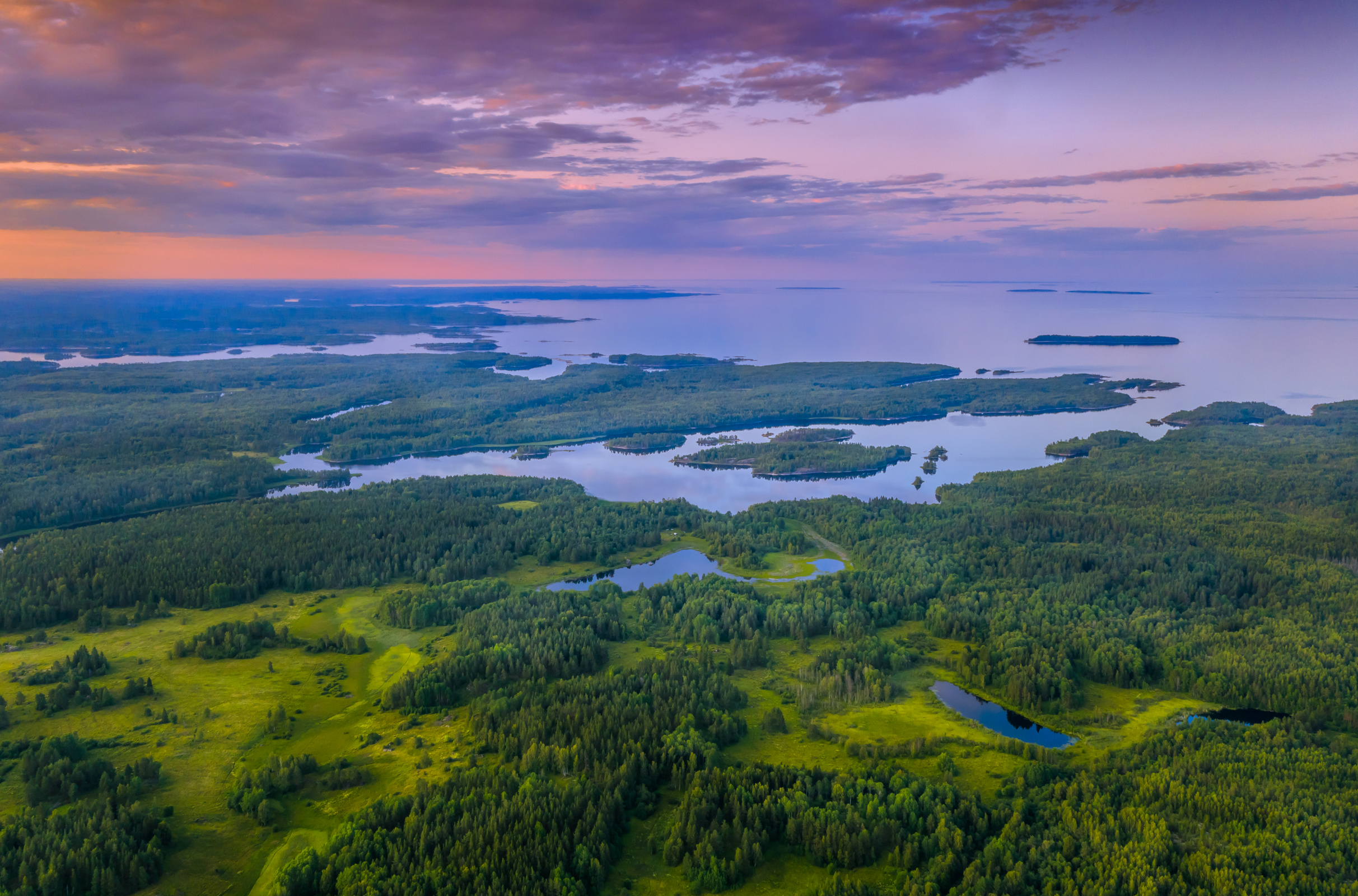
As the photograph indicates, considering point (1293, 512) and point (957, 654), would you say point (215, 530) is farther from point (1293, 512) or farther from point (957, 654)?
point (1293, 512)

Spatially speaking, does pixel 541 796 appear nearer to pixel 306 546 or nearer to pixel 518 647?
pixel 518 647

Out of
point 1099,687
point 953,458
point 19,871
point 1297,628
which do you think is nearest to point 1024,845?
point 1099,687

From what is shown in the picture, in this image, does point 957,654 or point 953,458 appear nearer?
point 957,654

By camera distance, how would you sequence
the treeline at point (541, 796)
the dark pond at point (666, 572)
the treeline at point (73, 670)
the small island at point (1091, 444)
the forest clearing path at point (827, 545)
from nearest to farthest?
the treeline at point (541, 796)
the treeline at point (73, 670)
the dark pond at point (666, 572)
the forest clearing path at point (827, 545)
the small island at point (1091, 444)

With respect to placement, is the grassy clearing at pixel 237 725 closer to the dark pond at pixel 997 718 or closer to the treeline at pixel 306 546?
the treeline at pixel 306 546

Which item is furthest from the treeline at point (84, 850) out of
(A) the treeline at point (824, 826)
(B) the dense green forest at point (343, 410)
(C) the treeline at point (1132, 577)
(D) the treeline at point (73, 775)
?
(B) the dense green forest at point (343, 410)

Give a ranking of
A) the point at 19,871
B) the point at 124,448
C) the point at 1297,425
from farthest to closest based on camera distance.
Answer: the point at 1297,425 → the point at 124,448 → the point at 19,871

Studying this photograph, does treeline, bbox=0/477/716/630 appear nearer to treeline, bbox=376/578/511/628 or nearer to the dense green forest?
treeline, bbox=376/578/511/628
